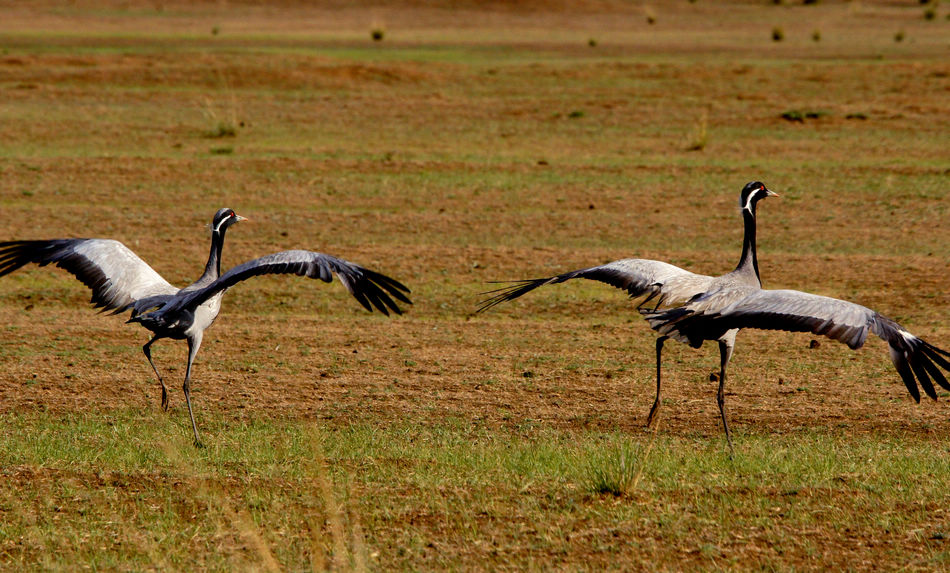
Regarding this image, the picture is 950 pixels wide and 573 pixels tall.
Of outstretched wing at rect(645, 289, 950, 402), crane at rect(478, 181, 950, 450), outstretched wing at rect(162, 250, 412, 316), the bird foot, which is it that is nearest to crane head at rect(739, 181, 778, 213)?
crane at rect(478, 181, 950, 450)

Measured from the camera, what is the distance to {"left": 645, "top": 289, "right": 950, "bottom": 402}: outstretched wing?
21.5 ft

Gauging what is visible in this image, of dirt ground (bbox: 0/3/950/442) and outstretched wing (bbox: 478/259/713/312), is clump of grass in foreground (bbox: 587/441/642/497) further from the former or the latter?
dirt ground (bbox: 0/3/950/442)

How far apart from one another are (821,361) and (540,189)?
8181 millimetres

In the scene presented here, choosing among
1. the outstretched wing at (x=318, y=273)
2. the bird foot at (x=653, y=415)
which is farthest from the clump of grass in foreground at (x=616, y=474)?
the outstretched wing at (x=318, y=273)

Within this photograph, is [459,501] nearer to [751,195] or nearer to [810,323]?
[810,323]

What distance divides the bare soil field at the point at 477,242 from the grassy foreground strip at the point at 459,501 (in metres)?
0.04

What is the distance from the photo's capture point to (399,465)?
722 cm

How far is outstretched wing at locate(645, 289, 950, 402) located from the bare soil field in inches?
31.1

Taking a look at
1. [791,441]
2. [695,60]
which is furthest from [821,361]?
[695,60]

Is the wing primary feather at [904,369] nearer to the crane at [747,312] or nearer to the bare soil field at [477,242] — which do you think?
the crane at [747,312]

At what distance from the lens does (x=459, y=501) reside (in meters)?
6.55

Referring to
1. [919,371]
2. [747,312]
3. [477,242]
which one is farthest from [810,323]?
[477,242]

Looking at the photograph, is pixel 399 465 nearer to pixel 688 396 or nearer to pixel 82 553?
pixel 82 553

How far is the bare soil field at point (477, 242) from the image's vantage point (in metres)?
6.52
